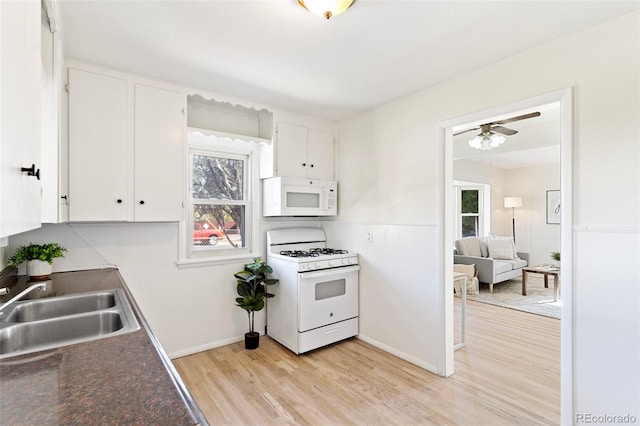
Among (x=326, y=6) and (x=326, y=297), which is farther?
(x=326, y=297)

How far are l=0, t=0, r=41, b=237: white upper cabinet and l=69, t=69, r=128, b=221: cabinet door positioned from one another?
1456 mm

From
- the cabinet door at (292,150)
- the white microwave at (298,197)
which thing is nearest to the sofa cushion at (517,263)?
the white microwave at (298,197)

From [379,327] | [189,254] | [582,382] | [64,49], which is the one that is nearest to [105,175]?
[64,49]

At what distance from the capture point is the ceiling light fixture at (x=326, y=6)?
158 cm

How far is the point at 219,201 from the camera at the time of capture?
3.32 metres

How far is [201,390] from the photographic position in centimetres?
241

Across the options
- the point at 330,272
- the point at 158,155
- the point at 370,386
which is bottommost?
the point at 370,386

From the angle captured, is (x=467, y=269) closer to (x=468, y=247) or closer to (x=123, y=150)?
(x=468, y=247)

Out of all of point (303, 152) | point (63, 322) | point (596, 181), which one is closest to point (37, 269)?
point (63, 322)

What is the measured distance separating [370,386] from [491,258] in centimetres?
456

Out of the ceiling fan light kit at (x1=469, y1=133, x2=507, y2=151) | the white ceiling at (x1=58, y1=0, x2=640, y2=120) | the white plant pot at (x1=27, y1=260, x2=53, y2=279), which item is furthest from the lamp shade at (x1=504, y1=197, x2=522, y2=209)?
the white plant pot at (x1=27, y1=260, x2=53, y2=279)

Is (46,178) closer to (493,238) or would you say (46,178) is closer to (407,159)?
(407,159)

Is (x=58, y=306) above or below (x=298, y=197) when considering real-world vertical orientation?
below

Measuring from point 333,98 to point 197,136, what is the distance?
4.49 feet
